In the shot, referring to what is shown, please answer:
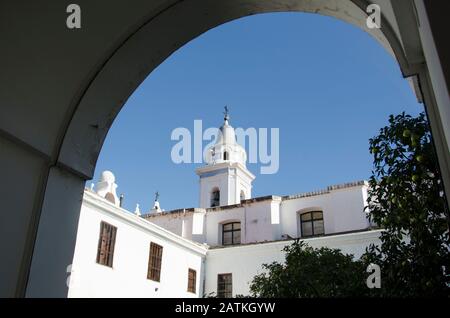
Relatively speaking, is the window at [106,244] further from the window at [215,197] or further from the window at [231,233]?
the window at [215,197]

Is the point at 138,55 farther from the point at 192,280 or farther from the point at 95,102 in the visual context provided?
the point at 192,280

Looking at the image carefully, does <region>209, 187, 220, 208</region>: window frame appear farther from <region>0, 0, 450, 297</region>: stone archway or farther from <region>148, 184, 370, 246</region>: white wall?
<region>0, 0, 450, 297</region>: stone archway

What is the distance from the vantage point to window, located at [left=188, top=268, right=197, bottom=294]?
19922 millimetres

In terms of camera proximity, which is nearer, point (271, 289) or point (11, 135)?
point (11, 135)

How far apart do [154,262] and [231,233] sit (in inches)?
251

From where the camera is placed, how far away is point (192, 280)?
66.1 ft

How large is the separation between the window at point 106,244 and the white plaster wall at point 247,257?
6.56 m

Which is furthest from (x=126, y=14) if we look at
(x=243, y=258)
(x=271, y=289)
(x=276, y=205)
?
(x=276, y=205)

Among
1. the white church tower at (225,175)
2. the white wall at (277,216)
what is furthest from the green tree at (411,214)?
the white church tower at (225,175)

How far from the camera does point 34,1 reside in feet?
8.70

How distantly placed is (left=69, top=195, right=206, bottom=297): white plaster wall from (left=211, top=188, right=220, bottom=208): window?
7895 mm

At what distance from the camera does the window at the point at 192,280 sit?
19.9m
